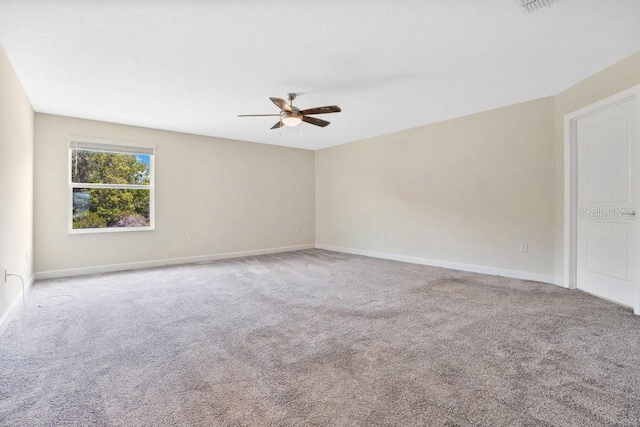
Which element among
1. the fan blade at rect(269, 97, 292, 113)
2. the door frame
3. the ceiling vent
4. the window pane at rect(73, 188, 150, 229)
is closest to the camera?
the ceiling vent

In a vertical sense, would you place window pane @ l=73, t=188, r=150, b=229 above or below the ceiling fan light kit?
below

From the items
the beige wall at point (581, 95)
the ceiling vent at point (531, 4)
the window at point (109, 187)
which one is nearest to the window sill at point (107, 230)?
the window at point (109, 187)

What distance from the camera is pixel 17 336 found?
2.44 meters

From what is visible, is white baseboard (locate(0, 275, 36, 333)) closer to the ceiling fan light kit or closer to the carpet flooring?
the carpet flooring

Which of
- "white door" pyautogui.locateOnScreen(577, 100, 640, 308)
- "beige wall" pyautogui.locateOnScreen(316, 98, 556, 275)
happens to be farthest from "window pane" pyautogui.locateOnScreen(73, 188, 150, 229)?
"white door" pyautogui.locateOnScreen(577, 100, 640, 308)

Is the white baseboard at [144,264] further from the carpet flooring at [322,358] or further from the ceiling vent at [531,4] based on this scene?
the ceiling vent at [531,4]

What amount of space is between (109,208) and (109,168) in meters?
0.66

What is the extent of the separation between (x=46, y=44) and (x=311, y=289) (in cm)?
352

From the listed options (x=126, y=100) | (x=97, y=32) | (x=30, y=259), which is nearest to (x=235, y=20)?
(x=97, y=32)

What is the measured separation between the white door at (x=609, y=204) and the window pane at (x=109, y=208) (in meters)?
6.45

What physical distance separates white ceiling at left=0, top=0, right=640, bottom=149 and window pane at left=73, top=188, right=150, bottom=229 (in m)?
1.28

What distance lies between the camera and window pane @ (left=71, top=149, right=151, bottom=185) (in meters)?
4.70

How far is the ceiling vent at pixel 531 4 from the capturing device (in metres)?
2.06

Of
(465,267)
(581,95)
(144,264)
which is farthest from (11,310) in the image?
(581,95)
